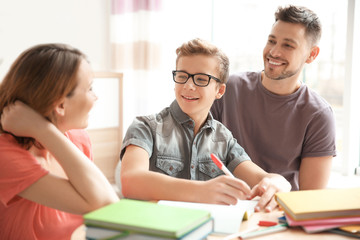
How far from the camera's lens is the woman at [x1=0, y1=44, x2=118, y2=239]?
3.33 ft

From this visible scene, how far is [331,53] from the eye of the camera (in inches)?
104

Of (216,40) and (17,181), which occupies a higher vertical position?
(216,40)

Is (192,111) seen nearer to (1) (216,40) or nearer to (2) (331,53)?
(2) (331,53)

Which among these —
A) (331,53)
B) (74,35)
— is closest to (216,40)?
(331,53)

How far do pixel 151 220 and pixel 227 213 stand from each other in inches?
13.4

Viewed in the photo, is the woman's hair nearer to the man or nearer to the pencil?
the pencil

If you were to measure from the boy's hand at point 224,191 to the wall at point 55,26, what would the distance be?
2666 mm

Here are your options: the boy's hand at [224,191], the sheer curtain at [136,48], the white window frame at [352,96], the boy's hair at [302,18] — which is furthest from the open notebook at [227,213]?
the sheer curtain at [136,48]

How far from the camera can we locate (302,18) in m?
1.85

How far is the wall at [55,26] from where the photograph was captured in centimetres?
330

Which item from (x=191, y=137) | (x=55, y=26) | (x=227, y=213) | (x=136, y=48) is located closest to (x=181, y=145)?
(x=191, y=137)

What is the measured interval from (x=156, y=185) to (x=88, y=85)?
0.36 m

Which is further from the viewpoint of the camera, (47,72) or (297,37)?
(297,37)

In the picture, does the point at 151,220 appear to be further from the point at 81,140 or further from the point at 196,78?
the point at 196,78
